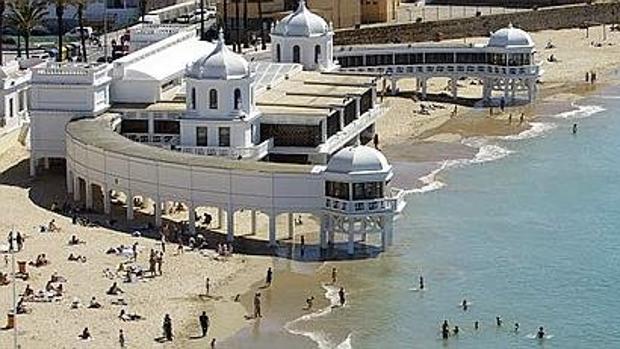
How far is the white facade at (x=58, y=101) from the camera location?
221 feet

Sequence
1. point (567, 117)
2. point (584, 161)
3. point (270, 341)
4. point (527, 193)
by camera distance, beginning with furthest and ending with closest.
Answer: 1. point (567, 117)
2. point (584, 161)
3. point (527, 193)
4. point (270, 341)

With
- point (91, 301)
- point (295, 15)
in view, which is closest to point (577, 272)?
point (91, 301)

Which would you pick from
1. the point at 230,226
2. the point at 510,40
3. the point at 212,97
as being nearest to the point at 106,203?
the point at 230,226

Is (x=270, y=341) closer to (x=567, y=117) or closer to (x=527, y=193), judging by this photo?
(x=527, y=193)

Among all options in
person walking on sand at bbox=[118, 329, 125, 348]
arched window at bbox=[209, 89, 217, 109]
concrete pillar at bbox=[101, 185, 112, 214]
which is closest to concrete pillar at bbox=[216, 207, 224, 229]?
concrete pillar at bbox=[101, 185, 112, 214]

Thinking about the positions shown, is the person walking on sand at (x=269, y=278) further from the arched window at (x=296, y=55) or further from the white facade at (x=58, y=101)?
the arched window at (x=296, y=55)

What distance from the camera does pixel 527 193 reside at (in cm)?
6775

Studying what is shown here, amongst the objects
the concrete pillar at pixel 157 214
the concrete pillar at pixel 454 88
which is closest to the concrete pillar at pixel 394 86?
the concrete pillar at pixel 454 88

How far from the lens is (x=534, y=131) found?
8375cm

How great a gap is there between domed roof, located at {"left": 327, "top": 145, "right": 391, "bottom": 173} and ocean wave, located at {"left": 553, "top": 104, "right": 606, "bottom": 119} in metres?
33.3

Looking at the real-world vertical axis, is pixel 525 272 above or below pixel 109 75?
below

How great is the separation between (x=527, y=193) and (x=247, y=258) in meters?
16.1

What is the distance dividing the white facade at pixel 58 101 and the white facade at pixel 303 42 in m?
13.9

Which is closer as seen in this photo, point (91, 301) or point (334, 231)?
point (91, 301)
